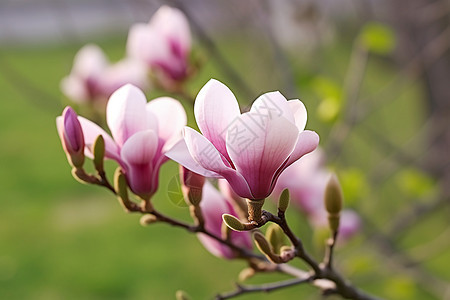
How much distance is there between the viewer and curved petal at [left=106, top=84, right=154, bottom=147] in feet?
1.77

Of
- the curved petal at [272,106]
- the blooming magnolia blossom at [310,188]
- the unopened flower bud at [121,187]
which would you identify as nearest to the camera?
the curved petal at [272,106]

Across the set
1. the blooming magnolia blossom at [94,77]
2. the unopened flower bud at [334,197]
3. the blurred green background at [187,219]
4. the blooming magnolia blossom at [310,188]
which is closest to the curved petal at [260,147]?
the unopened flower bud at [334,197]

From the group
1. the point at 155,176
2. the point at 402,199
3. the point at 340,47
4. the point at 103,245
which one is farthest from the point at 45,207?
the point at 340,47

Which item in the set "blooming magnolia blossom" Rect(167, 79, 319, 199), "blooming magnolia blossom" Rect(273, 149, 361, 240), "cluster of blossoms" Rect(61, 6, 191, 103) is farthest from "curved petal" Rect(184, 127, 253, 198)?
"cluster of blossoms" Rect(61, 6, 191, 103)

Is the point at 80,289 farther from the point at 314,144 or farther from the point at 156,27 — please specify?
the point at 314,144

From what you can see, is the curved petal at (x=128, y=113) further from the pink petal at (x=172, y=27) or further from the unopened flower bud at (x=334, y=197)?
the pink petal at (x=172, y=27)

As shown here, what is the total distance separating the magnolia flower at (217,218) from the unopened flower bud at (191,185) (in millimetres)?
62

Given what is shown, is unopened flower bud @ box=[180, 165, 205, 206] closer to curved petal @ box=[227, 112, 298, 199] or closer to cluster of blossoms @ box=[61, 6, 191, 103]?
curved petal @ box=[227, 112, 298, 199]

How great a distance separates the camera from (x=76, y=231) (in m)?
2.94

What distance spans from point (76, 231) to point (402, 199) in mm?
1472

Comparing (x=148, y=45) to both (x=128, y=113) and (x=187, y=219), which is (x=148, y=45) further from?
(x=187, y=219)

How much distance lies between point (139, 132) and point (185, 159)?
6 centimetres

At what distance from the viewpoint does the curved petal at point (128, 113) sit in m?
0.54

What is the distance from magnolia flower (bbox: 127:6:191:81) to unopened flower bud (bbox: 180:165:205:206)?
1.43 feet
